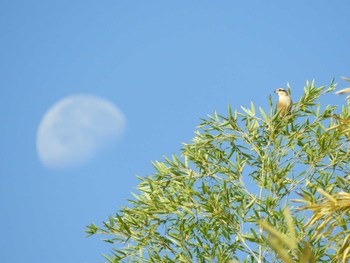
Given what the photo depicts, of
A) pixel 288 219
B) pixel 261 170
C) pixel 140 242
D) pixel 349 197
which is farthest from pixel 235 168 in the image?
pixel 288 219

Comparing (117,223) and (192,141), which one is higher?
(192,141)

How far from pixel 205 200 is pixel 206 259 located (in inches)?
40.1

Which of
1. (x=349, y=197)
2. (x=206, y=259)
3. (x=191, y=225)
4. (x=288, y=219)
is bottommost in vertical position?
(x=288, y=219)

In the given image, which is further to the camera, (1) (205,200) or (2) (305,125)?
(2) (305,125)

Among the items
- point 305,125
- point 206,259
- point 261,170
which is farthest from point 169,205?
point 305,125

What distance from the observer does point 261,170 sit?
34.1 feet

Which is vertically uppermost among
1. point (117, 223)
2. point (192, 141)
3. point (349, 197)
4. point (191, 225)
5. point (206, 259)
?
point (192, 141)

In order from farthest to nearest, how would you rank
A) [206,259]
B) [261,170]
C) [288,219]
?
[261,170]
[206,259]
[288,219]

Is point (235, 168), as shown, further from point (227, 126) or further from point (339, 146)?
point (339, 146)

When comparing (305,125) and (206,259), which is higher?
(305,125)

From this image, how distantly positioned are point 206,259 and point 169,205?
1.15 meters

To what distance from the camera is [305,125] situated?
1070cm

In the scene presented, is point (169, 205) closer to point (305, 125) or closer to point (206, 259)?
point (206, 259)

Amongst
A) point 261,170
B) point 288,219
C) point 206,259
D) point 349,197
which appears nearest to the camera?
point 288,219
